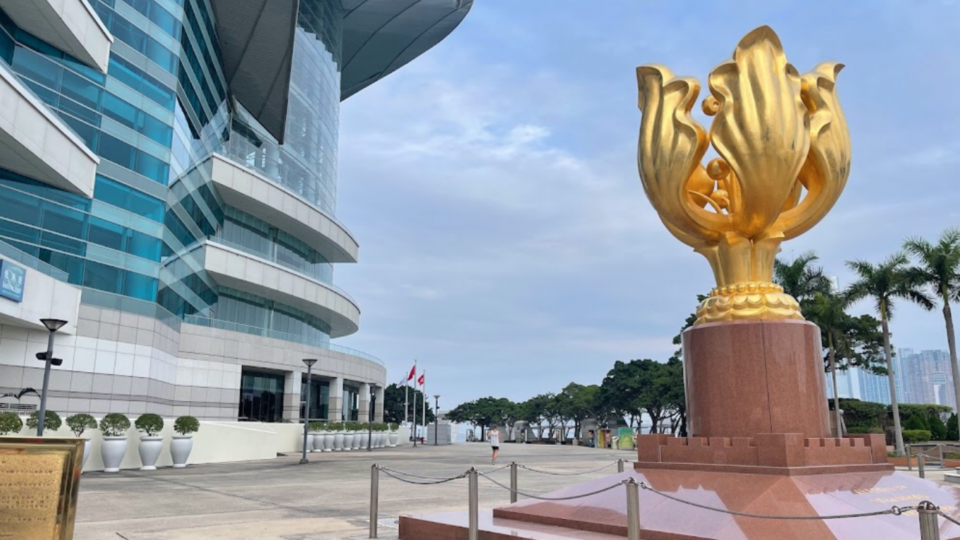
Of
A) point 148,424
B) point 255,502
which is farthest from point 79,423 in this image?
point 255,502

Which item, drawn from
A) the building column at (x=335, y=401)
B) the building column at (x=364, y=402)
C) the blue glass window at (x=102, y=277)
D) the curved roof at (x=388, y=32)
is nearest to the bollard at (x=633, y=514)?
the blue glass window at (x=102, y=277)

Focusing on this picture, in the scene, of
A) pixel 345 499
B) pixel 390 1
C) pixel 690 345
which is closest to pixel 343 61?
pixel 390 1

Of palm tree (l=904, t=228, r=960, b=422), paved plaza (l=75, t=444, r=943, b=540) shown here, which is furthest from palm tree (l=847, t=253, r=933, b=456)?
paved plaza (l=75, t=444, r=943, b=540)

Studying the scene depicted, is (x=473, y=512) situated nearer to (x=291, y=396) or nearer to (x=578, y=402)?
(x=291, y=396)

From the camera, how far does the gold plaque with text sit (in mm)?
5723

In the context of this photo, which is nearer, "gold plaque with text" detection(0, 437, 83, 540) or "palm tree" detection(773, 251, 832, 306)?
"gold plaque with text" detection(0, 437, 83, 540)

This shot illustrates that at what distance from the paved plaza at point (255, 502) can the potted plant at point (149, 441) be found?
1.03 metres

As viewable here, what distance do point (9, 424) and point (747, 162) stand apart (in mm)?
18910

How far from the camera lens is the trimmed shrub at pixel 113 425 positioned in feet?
72.9

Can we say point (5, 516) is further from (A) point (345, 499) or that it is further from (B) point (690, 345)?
(A) point (345, 499)

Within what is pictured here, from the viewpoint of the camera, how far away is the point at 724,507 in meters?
7.52

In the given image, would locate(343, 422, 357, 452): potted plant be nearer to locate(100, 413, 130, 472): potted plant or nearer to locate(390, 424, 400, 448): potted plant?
locate(390, 424, 400, 448): potted plant

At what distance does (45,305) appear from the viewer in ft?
74.5

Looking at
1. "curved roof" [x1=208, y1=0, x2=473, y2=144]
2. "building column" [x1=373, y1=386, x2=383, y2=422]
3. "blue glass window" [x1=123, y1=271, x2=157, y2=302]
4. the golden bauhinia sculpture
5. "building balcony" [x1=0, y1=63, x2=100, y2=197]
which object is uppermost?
"curved roof" [x1=208, y1=0, x2=473, y2=144]
